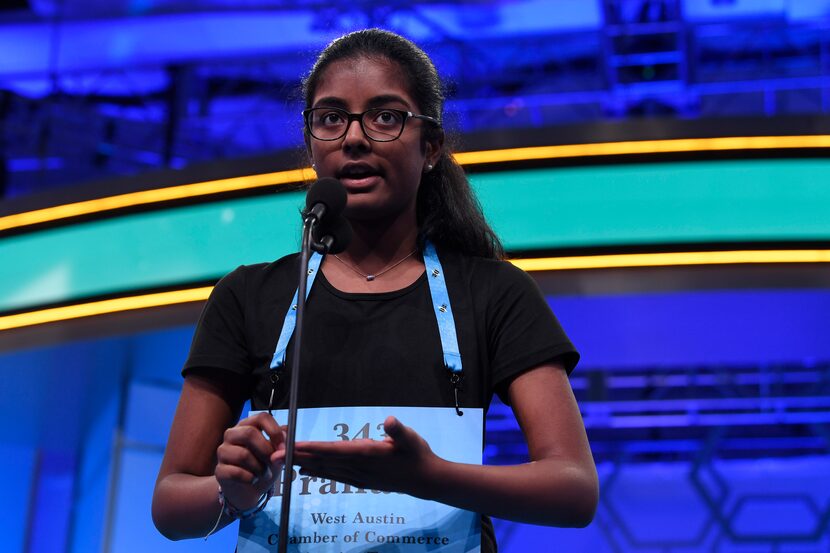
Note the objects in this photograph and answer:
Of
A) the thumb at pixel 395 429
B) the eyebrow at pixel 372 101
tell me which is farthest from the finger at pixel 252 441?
the eyebrow at pixel 372 101

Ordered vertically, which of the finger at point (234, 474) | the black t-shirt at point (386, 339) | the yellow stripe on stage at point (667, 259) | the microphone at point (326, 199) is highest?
the yellow stripe on stage at point (667, 259)

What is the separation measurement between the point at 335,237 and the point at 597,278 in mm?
1270

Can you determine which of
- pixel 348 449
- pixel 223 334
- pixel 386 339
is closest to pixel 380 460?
pixel 348 449

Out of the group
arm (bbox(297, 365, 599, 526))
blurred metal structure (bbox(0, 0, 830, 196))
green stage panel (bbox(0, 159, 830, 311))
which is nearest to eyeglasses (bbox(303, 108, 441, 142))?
arm (bbox(297, 365, 599, 526))

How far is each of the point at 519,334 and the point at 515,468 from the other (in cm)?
20

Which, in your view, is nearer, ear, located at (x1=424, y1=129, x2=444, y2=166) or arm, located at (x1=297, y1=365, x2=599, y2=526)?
arm, located at (x1=297, y1=365, x2=599, y2=526)

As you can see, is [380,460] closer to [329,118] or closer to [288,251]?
[329,118]

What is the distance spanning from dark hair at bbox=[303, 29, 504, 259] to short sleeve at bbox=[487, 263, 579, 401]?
0.38 ft

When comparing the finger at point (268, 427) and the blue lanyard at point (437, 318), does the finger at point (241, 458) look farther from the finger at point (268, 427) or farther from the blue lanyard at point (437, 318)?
the blue lanyard at point (437, 318)

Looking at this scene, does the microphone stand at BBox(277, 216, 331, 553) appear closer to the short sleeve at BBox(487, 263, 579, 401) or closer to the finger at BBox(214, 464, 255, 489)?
the finger at BBox(214, 464, 255, 489)

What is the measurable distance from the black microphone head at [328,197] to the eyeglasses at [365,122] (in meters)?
0.14

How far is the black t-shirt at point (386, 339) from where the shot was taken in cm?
109

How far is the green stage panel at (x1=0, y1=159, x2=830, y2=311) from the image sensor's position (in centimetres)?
214

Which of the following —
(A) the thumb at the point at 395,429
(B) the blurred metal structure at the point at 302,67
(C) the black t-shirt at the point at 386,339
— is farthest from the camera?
(B) the blurred metal structure at the point at 302,67
